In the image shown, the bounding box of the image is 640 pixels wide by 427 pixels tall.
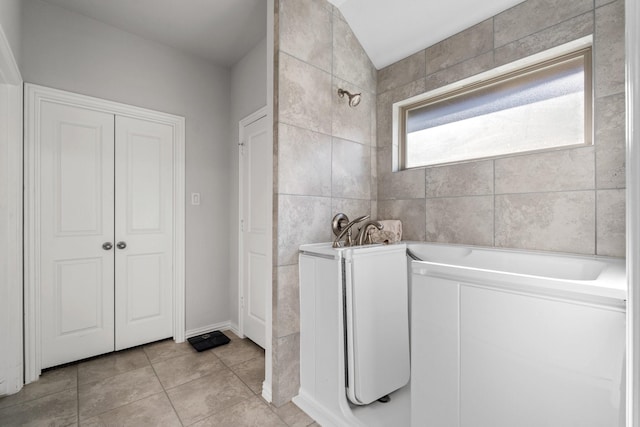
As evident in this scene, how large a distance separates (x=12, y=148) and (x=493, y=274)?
2.74m

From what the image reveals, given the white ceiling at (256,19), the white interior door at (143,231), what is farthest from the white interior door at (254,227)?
the white ceiling at (256,19)

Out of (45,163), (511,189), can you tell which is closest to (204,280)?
(45,163)

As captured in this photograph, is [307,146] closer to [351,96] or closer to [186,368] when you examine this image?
[351,96]

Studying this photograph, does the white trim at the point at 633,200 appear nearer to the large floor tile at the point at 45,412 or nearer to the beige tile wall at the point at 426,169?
the beige tile wall at the point at 426,169

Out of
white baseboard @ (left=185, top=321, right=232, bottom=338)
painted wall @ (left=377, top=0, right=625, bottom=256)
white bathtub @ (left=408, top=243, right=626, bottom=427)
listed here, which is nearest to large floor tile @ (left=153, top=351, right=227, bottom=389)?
white baseboard @ (left=185, top=321, right=232, bottom=338)

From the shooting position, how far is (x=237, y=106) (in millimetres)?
2867

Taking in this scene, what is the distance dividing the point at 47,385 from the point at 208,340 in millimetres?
1054

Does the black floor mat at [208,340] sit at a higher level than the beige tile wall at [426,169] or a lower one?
lower

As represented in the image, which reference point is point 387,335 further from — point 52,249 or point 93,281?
point 52,249

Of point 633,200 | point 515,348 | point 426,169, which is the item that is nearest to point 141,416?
point 515,348

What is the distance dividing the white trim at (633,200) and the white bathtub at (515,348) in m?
0.60

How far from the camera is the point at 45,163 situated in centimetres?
207

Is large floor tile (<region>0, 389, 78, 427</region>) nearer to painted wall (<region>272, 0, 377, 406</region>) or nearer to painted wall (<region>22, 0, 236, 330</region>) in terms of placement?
painted wall (<region>22, 0, 236, 330</region>)

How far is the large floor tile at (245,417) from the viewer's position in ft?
5.12
